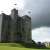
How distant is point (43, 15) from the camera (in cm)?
Result: 161

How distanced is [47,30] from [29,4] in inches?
14.5

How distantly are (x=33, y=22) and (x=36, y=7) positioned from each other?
7.1 inches

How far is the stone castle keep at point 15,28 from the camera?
4.95 feet

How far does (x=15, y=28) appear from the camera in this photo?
5.04 feet

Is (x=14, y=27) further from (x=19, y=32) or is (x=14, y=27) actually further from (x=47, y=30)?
(x=47, y=30)

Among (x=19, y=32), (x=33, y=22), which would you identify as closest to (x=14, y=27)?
(x=19, y=32)

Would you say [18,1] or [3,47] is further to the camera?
[18,1]

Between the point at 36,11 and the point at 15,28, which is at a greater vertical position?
the point at 36,11

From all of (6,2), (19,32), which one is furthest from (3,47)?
(6,2)

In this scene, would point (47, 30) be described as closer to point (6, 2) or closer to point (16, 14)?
point (16, 14)

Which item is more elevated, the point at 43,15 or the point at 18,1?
the point at 18,1

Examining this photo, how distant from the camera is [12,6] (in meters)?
1.56

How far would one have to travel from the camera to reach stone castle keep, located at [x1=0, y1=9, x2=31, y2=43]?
1509 millimetres

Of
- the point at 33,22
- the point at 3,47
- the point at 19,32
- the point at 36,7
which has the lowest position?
the point at 3,47
